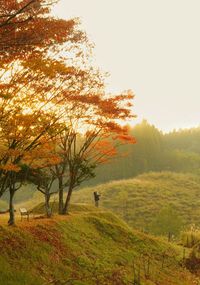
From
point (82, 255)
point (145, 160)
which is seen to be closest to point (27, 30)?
point (82, 255)

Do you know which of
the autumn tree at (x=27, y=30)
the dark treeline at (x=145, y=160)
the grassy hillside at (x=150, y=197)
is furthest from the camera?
the dark treeline at (x=145, y=160)

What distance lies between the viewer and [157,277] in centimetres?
1858

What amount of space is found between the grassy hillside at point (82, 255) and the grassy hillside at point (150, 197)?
25.4 meters

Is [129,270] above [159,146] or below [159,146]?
below

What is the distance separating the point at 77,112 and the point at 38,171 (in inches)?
169

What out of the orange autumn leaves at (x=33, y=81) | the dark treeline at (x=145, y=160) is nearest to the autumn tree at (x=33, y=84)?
the orange autumn leaves at (x=33, y=81)

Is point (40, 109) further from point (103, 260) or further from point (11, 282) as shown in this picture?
point (103, 260)

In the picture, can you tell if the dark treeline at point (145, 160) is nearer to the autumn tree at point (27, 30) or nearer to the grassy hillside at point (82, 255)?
the grassy hillside at point (82, 255)

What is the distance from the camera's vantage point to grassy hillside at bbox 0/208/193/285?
13.7 m

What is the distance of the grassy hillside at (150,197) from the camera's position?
176ft

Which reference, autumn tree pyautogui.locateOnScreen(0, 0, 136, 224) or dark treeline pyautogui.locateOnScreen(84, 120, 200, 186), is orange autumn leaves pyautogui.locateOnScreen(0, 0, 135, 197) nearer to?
autumn tree pyautogui.locateOnScreen(0, 0, 136, 224)

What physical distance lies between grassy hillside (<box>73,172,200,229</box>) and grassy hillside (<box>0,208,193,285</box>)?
25.4 metres

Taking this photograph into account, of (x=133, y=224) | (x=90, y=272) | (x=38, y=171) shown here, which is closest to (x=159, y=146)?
Answer: (x=133, y=224)

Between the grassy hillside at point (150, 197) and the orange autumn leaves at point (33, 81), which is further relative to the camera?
the grassy hillside at point (150, 197)
